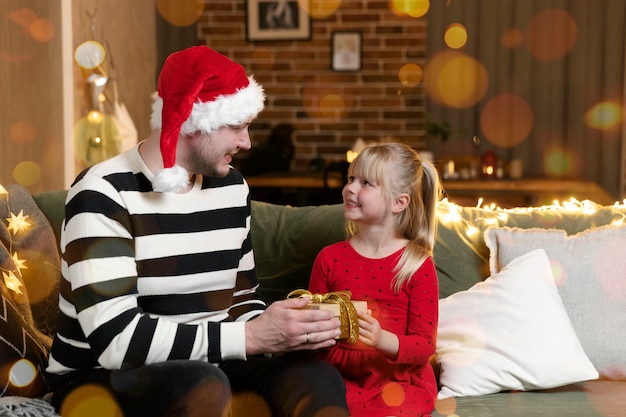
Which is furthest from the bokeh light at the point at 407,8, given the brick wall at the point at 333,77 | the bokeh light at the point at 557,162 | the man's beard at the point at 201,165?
the man's beard at the point at 201,165

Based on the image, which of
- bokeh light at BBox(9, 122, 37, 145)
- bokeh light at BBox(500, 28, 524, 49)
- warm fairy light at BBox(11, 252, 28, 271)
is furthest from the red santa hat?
bokeh light at BBox(500, 28, 524, 49)

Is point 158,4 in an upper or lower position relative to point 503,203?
upper

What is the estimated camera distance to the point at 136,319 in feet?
5.06

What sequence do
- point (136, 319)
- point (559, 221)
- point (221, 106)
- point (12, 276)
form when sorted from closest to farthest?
point (136, 319)
point (221, 106)
point (12, 276)
point (559, 221)

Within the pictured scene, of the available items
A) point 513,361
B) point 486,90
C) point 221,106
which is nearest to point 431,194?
point 513,361

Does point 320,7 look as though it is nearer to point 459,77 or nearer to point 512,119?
point 459,77

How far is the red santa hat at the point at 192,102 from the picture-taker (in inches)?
63.9

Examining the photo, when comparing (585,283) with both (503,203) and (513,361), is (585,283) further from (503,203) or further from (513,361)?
(503,203)

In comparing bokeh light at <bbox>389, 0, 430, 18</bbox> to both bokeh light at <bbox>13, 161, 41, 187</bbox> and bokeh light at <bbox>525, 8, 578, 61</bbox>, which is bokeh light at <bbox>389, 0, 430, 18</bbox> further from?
bokeh light at <bbox>13, 161, 41, 187</bbox>

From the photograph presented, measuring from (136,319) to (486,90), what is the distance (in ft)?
14.2

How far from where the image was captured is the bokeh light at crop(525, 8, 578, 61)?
5.34 meters

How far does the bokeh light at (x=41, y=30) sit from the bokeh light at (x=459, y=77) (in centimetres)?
276

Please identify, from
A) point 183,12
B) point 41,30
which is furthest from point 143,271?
point 183,12

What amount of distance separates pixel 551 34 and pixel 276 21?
1875 mm
